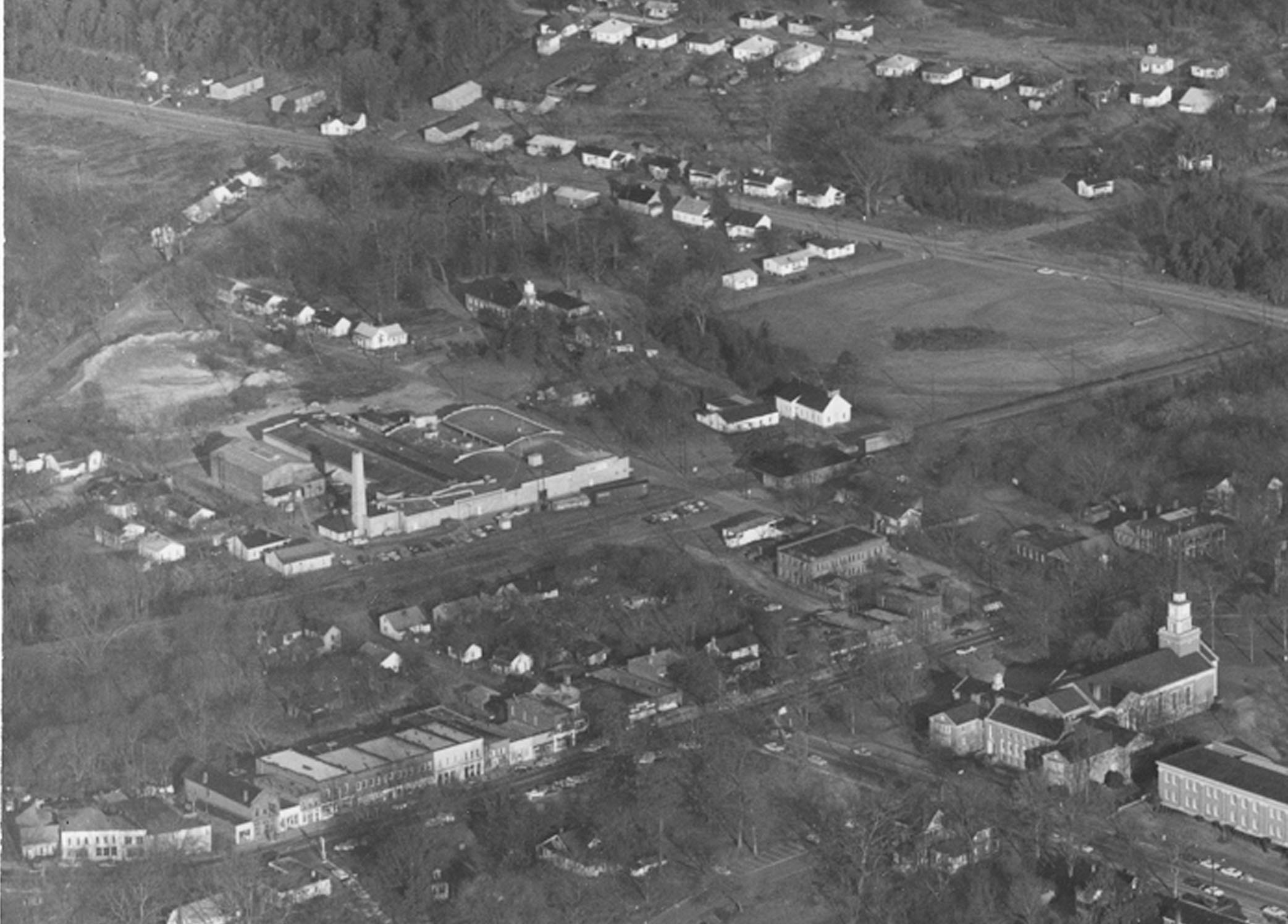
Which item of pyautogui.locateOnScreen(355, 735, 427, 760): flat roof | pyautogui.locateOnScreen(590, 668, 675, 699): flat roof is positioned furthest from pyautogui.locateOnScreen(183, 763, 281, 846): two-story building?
pyautogui.locateOnScreen(590, 668, 675, 699): flat roof

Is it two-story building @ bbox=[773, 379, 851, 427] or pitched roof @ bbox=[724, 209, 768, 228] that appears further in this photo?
pitched roof @ bbox=[724, 209, 768, 228]

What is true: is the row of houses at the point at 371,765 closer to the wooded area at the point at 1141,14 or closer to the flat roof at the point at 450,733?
the flat roof at the point at 450,733

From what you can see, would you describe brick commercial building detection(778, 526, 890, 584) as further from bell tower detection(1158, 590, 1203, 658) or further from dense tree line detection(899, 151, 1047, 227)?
dense tree line detection(899, 151, 1047, 227)

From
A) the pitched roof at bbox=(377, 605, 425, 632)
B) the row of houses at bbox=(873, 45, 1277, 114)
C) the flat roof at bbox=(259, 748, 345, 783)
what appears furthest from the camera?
the row of houses at bbox=(873, 45, 1277, 114)

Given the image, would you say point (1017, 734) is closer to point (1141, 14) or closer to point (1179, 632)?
point (1179, 632)

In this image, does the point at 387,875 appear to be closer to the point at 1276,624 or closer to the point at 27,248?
the point at 1276,624

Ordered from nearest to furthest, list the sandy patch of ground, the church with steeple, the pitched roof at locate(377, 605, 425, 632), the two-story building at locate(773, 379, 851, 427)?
1. the church with steeple
2. the pitched roof at locate(377, 605, 425, 632)
3. the two-story building at locate(773, 379, 851, 427)
4. the sandy patch of ground

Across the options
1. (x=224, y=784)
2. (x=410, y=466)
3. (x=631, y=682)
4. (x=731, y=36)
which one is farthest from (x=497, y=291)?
(x=224, y=784)

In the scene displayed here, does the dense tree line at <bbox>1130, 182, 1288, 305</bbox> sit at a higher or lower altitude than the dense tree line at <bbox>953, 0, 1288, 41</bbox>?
higher
